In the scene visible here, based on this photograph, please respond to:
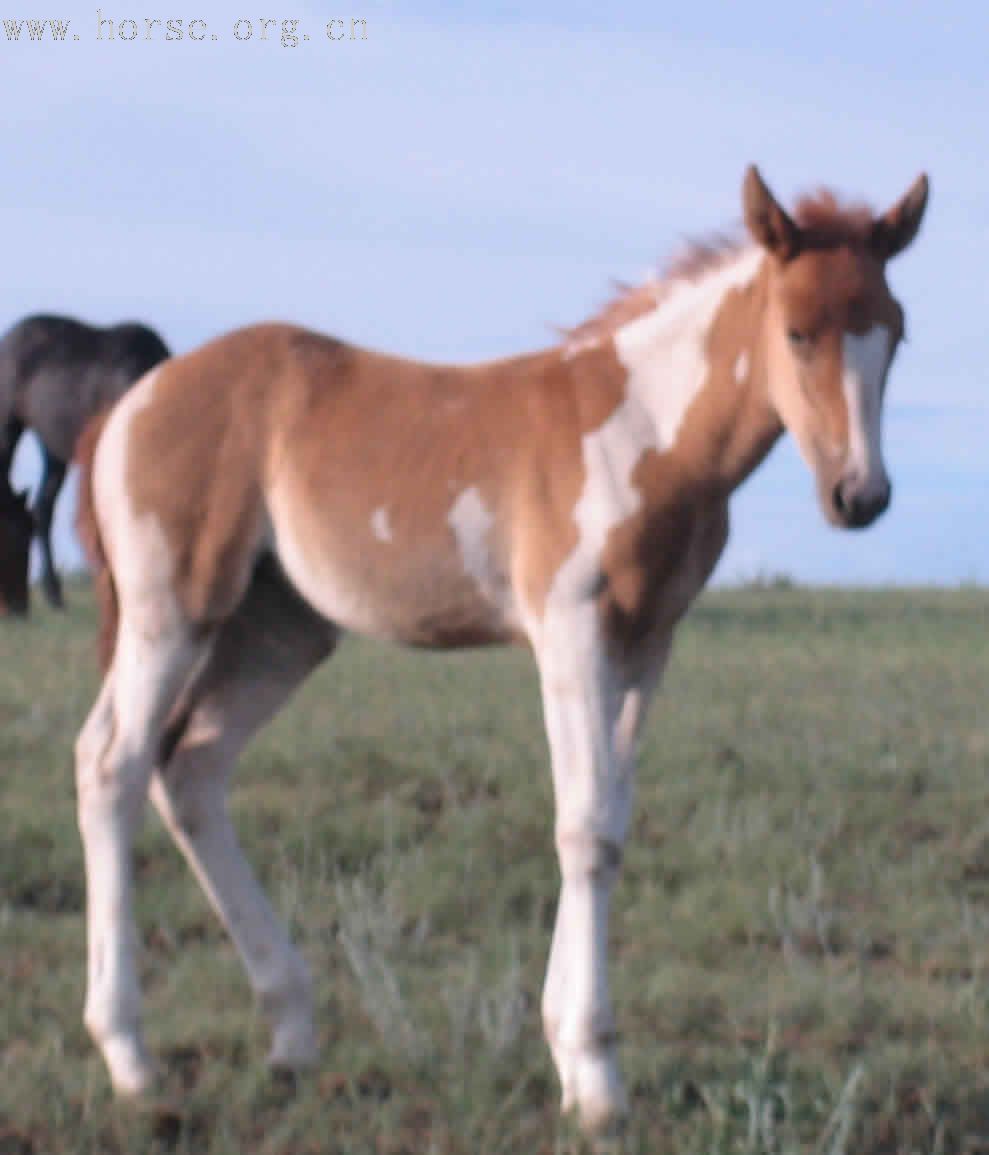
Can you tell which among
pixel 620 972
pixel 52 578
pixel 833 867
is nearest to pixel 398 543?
pixel 620 972

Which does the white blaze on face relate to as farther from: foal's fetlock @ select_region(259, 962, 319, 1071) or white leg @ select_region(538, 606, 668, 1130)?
foal's fetlock @ select_region(259, 962, 319, 1071)

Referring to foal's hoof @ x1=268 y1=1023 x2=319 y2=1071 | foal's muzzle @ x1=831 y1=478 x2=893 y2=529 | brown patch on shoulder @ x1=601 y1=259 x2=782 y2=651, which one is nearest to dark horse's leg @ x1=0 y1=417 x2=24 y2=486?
foal's hoof @ x1=268 y1=1023 x2=319 y2=1071

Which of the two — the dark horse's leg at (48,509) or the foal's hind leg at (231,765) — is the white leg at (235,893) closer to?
the foal's hind leg at (231,765)

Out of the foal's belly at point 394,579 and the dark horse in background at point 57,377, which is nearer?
the foal's belly at point 394,579

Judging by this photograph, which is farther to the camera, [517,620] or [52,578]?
[52,578]

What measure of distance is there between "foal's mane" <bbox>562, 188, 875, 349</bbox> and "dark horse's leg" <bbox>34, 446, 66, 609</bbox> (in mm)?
8640

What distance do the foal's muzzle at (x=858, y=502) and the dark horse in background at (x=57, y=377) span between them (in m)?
9.25

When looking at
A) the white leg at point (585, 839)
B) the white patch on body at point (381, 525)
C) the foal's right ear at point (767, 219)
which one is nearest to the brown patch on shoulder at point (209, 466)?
the white patch on body at point (381, 525)

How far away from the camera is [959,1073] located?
4219 millimetres

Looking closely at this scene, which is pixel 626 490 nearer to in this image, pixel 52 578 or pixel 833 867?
pixel 833 867

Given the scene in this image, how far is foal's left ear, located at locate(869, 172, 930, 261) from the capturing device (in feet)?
12.4

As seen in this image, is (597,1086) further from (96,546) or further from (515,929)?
(96,546)

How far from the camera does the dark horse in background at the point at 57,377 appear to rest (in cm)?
1233

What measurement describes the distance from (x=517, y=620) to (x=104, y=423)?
4.47 ft
